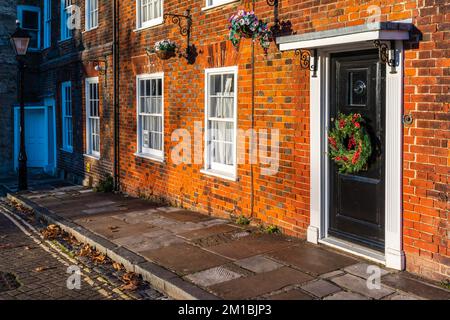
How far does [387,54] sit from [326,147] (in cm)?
160

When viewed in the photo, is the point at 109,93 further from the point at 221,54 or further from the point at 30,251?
the point at 30,251

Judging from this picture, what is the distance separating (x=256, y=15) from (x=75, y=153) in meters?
9.67

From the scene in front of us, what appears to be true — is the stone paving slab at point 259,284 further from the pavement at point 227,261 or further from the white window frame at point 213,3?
the white window frame at point 213,3

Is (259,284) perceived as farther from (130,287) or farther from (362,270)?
(130,287)


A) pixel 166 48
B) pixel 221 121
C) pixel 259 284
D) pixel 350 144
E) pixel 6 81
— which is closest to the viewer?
pixel 259 284

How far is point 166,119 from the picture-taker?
1067 centimetres

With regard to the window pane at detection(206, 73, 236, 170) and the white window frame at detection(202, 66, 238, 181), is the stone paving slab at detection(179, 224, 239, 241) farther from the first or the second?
the window pane at detection(206, 73, 236, 170)

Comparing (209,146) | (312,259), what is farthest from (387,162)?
(209,146)

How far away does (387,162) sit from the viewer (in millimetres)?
5840

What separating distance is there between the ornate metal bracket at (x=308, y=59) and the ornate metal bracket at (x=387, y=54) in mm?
1144

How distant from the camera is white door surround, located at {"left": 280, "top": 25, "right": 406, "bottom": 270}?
566cm

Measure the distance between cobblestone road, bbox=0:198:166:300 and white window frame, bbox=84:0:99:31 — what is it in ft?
25.0

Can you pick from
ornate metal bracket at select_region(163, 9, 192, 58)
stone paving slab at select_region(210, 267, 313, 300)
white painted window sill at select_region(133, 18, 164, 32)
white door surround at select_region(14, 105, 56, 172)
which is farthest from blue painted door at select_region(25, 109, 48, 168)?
stone paving slab at select_region(210, 267, 313, 300)

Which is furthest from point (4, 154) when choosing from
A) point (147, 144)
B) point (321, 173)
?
point (321, 173)
